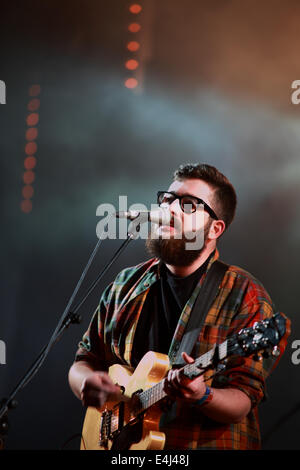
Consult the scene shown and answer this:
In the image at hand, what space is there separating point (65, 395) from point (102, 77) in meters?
2.42

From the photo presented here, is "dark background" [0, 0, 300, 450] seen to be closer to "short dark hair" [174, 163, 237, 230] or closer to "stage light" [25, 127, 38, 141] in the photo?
"stage light" [25, 127, 38, 141]

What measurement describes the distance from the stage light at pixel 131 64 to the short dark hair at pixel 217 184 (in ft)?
4.63

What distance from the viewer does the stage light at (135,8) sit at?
12.9ft

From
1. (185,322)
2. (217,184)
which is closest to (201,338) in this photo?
(185,322)

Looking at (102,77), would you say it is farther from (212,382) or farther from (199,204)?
(212,382)

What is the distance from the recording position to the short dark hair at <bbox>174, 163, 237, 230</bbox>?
9.10 ft

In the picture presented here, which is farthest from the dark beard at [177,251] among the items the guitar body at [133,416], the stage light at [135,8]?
the stage light at [135,8]

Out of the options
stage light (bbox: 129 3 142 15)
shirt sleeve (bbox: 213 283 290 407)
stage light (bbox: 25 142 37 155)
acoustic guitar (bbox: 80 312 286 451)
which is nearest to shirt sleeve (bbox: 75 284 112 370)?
acoustic guitar (bbox: 80 312 286 451)

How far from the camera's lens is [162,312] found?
2633 millimetres

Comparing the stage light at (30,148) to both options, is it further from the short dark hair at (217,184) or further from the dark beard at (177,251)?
the dark beard at (177,251)

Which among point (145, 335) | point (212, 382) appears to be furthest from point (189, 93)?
point (212, 382)

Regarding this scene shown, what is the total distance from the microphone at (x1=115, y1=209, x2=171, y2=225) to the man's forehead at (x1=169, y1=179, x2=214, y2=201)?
168mm

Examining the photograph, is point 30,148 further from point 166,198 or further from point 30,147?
point 166,198

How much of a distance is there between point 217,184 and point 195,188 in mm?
141
